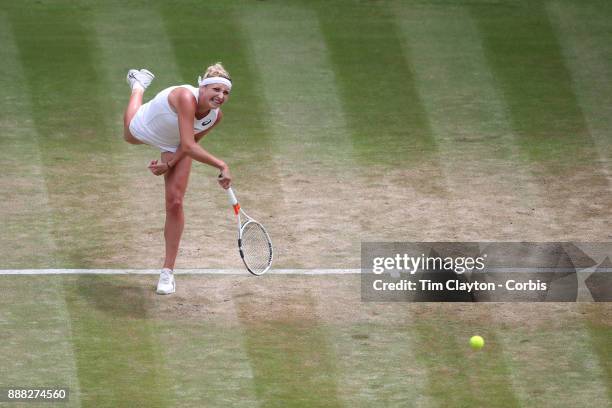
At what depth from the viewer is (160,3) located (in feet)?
58.8

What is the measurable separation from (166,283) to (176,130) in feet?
4.05

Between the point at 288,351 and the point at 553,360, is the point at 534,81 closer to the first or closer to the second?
the point at 553,360

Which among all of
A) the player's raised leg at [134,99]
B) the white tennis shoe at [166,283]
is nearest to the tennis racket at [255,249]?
the white tennis shoe at [166,283]

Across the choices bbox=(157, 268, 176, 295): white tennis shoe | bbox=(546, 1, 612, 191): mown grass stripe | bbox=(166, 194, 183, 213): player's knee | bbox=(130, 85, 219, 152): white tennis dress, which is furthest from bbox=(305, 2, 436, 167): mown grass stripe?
bbox=(157, 268, 176, 295): white tennis shoe

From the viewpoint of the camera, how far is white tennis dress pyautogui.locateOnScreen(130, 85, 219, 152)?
33.5 ft

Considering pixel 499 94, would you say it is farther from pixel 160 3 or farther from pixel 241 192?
pixel 160 3

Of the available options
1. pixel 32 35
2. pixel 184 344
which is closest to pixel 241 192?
pixel 184 344

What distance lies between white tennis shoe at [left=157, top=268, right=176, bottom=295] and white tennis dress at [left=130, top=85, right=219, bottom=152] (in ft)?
3.33

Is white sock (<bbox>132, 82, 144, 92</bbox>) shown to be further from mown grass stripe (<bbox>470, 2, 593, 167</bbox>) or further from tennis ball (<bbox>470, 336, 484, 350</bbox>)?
mown grass stripe (<bbox>470, 2, 593, 167</bbox>)

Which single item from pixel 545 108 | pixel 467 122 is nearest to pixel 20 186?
pixel 467 122

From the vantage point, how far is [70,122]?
563 inches

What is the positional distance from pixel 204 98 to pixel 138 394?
8.67ft

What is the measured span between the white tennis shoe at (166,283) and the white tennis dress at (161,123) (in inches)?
40.0

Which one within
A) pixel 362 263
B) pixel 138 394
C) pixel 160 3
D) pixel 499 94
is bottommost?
pixel 160 3
